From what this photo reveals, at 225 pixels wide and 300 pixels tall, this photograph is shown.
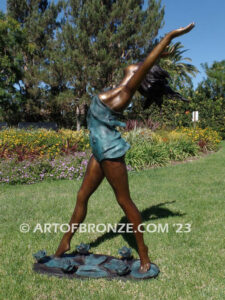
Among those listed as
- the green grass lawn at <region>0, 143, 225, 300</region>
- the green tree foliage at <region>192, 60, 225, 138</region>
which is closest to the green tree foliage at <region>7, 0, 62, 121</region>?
the green tree foliage at <region>192, 60, 225, 138</region>

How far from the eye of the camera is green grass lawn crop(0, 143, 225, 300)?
2387mm

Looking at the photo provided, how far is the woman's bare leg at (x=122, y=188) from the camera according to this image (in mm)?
2416

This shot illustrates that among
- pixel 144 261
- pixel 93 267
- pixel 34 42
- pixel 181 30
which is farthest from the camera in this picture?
pixel 34 42

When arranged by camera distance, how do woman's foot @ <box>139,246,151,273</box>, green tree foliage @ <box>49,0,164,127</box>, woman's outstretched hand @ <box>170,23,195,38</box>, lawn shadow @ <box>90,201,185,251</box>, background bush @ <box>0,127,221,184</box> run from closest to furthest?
woman's outstretched hand @ <box>170,23,195,38</box>
woman's foot @ <box>139,246,151,273</box>
lawn shadow @ <box>90,201,185,251</box>
background bush @ <box>0,127,221,184</box>
green tree foliage @ <box>49,0,164,127</box>

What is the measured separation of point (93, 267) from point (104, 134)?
128cm

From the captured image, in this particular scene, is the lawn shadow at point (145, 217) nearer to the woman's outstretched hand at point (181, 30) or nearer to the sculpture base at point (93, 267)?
the sculpture base at point (93, 267)

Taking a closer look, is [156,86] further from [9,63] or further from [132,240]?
[9,63]

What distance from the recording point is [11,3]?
21.8 m

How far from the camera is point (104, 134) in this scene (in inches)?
94.7

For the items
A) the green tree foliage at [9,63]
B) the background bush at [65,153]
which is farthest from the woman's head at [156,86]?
the green tree foliage at [9,63]

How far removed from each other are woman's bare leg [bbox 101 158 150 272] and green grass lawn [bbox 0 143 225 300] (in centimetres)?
26

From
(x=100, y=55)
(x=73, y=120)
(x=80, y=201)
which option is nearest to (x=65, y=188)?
(x=80, y=201)

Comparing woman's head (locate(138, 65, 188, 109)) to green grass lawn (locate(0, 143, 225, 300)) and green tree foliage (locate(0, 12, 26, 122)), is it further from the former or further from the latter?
green tree foliage (locate(0, 12, 26, 122))

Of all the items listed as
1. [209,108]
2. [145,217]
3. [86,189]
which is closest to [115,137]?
[86,189]
